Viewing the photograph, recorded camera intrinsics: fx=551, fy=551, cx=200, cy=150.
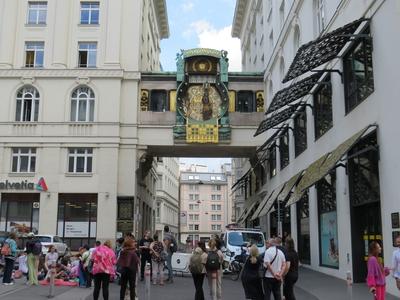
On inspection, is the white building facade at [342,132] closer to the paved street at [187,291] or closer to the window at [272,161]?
the paved street at [187,291]

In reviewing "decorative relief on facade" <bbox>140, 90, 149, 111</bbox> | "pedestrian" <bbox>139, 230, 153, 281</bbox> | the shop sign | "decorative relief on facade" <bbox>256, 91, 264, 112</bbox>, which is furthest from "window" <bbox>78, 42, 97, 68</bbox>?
"pedestrian" <bbox>139, 230, 153, 281</bbox>

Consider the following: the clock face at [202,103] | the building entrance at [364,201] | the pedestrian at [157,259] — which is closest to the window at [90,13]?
the clock face at [202,103]

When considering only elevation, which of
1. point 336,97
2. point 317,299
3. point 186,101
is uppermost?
point 186,101

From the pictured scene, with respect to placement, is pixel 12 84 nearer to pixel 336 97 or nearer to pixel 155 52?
pixel 155 52

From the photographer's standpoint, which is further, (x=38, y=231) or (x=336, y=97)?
(x=38, y=231)

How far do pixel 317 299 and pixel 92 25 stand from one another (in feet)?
98.0

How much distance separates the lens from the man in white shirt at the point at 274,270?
38.8 ft

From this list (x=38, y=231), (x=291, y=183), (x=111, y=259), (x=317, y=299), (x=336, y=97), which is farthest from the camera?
(x=38, y=231)

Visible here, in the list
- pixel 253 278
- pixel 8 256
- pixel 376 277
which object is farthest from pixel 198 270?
pixel 8 256

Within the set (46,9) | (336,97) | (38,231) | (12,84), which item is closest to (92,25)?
(46,9)

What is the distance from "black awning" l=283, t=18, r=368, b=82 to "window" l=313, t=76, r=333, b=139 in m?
1.94

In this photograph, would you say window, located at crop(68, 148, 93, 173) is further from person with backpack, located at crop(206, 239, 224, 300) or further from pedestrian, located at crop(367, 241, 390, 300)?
pedestrian, located at crop(367, 241, 390, 300)

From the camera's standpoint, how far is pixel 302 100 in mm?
26344

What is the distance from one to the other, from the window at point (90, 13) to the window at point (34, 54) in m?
3.61
